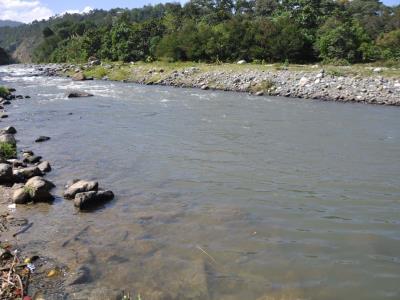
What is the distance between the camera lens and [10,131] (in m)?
19.5

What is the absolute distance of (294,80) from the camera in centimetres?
3519

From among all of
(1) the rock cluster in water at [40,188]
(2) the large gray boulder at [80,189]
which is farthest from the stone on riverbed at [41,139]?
(2) the large gray boulder at [80,189]

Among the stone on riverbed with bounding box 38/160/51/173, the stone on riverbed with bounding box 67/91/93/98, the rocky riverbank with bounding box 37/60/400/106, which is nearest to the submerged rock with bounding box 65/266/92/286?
the stone on riverbed with bounding box 38/160/51/173

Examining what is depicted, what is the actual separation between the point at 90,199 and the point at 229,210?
11.3 feet

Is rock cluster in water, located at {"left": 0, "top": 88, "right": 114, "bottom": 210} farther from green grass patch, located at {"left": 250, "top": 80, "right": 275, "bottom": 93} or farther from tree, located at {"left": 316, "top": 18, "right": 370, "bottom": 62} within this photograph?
tree, located at {"left": 316, "top": 18, "right": 370, "bottom": 62}

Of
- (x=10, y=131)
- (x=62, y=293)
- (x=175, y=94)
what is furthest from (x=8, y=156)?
(x=175, y=94)

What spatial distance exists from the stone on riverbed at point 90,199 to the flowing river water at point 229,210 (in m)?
0.27

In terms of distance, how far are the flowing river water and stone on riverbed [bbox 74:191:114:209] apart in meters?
0.27

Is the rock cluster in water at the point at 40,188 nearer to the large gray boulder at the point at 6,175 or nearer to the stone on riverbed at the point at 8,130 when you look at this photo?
the large gray boulder at the point at 6,175

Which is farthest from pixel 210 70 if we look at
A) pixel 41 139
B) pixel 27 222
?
pixel 27 222

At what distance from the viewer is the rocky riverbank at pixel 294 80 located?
3064 cm

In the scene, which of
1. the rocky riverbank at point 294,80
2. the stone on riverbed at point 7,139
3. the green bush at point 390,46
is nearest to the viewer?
the stone on riverbed at point 7,139

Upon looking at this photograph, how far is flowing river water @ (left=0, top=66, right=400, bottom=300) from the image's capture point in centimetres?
748

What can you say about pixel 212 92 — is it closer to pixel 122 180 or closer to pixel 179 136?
pixel 179 136
